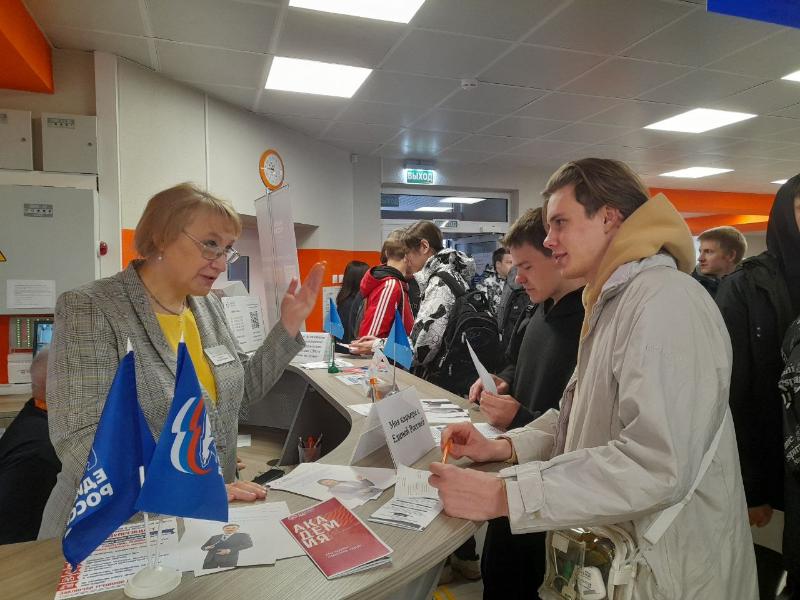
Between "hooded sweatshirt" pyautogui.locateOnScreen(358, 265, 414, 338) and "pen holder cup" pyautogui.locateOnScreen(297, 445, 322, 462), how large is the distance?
91 centimetres

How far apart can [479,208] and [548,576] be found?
8.34 metres

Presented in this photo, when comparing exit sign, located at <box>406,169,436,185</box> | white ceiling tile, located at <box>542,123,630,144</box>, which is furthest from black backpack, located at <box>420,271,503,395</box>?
exit sign, located at <box>406,169,436,185</box>

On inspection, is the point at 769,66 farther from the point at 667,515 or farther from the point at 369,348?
the point at 667,515

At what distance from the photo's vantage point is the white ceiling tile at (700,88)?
4.61 meters

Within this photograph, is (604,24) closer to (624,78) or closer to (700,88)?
(624,78)

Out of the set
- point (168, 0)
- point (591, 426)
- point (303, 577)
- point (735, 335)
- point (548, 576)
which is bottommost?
point (548, 576)

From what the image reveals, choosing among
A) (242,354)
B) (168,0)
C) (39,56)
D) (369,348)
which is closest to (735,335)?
Result: (242,354)

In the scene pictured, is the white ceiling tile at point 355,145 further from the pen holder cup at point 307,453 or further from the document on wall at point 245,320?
the pen holder cup at point 307,453

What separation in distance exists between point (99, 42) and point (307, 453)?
3.44 metres

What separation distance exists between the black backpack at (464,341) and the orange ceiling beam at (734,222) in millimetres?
11948

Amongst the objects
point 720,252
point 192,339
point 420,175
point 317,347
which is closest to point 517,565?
point 192,339

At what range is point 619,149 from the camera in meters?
7.29

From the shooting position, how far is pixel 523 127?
6.23 meters

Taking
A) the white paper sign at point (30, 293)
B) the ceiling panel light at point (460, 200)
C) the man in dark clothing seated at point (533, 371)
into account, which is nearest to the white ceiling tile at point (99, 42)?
the white paper sign at point (30, 293)
